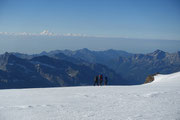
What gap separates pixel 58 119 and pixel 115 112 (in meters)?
3.84

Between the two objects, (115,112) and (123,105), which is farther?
(123,105)

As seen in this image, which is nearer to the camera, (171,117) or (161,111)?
(171,117)

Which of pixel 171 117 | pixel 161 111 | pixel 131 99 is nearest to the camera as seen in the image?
pixel 171 117

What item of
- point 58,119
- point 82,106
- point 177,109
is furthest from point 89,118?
point 177,109

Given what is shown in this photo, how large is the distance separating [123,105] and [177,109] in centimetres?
376

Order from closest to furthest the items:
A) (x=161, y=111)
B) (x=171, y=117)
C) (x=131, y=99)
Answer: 1. (x=171, y=117)
2. (x=161, y=111)
3. (x=131, y=99)

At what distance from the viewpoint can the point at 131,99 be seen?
17.0m

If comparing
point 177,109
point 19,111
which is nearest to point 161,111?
point 177,109

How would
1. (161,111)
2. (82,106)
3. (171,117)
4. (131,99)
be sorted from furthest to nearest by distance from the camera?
(131,99), (82,106), (161,111), (171,117)

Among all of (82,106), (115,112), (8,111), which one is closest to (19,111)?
(8,111)

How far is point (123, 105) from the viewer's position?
14828 mm

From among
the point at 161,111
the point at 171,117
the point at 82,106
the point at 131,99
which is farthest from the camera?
the point at 131,99

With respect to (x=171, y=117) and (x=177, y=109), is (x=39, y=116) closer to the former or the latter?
(x=171, y=117)

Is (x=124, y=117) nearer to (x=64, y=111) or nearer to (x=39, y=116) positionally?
(x=64, y=111)
